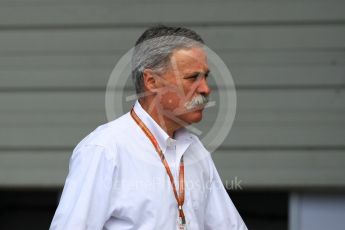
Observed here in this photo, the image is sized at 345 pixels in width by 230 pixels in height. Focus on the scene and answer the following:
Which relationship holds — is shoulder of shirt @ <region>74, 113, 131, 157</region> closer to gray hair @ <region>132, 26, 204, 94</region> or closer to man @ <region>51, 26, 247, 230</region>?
man @ <region>51, 26, 247, 230</region>

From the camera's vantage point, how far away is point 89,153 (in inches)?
88.4

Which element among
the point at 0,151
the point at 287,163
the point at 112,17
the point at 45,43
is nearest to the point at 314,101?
the point at 287,163

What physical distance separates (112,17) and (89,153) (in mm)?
1974

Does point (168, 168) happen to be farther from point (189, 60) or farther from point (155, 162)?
point (189, 60)

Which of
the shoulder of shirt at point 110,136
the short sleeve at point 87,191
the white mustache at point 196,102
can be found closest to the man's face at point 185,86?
the white mustache at point 196,102

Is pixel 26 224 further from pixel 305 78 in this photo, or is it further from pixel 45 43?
pixel 305 78

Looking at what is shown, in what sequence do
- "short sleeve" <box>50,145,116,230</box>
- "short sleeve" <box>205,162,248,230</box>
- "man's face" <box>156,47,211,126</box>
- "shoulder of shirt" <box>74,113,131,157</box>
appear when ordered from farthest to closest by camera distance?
1. "short sleeve" <box>205,162,248,230</box>
2. "man's face" <box>156,47,211,126</box>
3. "shoulder of shirt" <box>74,113,131,157</box>
4. "short sleeve" <box>50,145,116,230</box>

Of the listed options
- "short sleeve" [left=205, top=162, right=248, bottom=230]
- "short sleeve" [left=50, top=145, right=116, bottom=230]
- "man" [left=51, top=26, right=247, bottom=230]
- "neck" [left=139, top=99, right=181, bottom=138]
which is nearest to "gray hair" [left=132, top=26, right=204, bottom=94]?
"man" [left=51, top=26, right=247, bottom=230]

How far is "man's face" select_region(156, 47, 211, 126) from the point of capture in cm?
239

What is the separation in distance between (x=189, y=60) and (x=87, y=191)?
0.60 m

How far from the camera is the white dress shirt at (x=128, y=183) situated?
2188mm

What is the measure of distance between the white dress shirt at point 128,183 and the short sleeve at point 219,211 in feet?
0.11

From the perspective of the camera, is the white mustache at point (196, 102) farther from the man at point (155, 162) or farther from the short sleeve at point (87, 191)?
the short sleeve at point (87, 191)

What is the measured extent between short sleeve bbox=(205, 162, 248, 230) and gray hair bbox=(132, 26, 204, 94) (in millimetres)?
509
